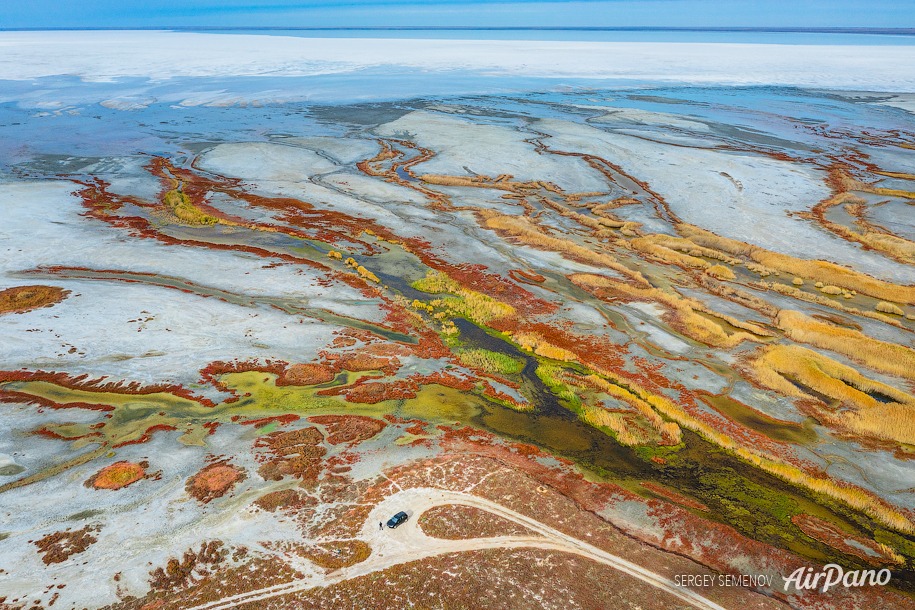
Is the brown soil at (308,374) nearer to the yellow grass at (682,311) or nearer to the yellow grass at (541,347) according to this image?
the yellow grass at (541,347)

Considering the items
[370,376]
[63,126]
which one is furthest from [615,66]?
[370,376]

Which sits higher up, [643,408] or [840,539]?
[643,408]

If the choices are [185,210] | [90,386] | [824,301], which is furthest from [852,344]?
[185,210]

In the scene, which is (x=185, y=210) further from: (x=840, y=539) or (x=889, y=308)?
(x=889, y=308)

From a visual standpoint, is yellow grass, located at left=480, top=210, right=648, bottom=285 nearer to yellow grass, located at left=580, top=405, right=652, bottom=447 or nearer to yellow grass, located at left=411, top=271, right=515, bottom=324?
yellow grass, located at left=411, top=271, right=515, bottom=324

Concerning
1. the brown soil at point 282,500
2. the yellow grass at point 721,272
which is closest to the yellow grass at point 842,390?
the yellow grass at point 721,272

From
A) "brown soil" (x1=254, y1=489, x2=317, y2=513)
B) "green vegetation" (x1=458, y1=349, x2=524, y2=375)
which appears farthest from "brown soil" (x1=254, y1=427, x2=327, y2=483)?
"green vegetation" (x1=458, y1=349, x2=524, y2=375)
